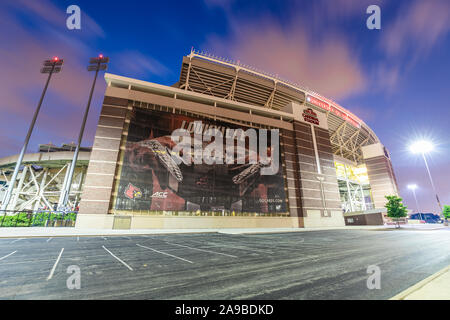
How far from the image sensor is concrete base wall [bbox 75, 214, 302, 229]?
779 inches

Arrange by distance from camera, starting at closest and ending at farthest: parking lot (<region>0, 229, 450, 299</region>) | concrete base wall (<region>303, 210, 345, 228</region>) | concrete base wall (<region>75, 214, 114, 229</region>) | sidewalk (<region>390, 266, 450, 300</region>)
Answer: sidewalk (<region>390, 266, 450, 300</region>) < parking lot (<region>0, 229, 450, 299</region>) < concrete base wall (<region>75, 214, 114, 229</region>) < concrete base wall (<region>303, 210, 345, 228</region>)

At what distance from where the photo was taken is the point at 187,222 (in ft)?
76.2

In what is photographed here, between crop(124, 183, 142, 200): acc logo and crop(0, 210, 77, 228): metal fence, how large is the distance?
802 cm

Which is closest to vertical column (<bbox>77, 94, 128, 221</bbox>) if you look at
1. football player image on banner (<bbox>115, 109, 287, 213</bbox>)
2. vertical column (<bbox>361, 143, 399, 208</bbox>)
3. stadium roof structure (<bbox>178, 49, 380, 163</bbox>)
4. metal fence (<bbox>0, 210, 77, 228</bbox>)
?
football player image on banner (<bbox>115, 109, 287, 213</bbox>)

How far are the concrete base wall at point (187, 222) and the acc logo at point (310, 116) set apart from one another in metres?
21.4

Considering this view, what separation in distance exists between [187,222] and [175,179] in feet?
19.4

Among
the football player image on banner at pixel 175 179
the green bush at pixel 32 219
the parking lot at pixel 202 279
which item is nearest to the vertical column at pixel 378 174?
the football player image on banner at pixel 175 179

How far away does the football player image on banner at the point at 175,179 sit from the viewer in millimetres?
21719

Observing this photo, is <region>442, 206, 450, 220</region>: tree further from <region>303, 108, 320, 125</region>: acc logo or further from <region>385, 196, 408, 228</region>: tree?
<region>303, 108, 320, 125</region>: acc logo

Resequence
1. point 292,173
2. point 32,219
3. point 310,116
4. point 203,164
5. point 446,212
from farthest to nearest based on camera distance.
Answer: point 446,212 < point 310,116 < point 292,173 < point 203,164 < point 32,219

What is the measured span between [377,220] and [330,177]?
54.1 feet

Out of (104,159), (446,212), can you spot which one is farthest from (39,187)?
(446,212)

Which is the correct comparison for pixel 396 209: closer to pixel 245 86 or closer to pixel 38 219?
pixel 245 86
